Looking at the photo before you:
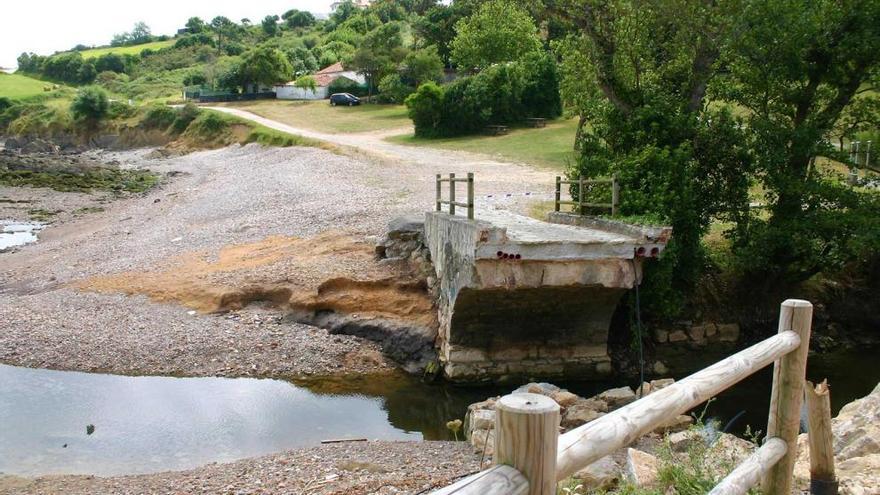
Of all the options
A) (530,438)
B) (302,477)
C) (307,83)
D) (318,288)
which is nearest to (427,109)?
(307,83)

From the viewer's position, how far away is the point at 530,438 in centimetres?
264

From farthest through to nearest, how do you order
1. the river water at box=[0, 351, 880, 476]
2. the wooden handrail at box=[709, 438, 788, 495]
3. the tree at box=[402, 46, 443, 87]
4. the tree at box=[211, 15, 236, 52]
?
1. the tree at box=[211, 15, 236, 52]
2. the tree at box=[402, 46, 443, 87]
3. the river water at box=[0, 351, 880, 476]
4. the wooden handrail at box=[709, 438, 788, 495]

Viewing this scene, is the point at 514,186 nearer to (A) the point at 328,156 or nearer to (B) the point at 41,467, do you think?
(A) the point at 328,156

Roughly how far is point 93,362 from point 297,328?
437 cm

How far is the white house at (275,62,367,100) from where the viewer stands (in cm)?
7250

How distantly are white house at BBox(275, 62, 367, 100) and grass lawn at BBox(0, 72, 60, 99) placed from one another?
2970cm

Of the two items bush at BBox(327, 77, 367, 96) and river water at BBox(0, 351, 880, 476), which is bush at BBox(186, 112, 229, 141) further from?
river water at BBox(0, 351, 880, 476)

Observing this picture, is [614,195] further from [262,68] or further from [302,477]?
[262,68]

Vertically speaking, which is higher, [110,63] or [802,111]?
[110,63]

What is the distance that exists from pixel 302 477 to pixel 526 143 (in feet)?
107

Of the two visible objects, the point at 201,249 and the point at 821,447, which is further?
the point at 201,249

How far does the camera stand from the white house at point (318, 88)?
7250cm

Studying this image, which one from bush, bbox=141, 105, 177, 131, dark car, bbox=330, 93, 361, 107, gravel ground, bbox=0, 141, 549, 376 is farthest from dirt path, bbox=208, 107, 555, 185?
bush, bbox=141, 105, 177, 131

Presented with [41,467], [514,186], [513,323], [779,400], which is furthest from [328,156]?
[779,400]
